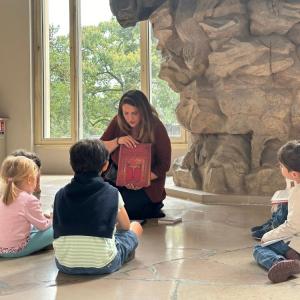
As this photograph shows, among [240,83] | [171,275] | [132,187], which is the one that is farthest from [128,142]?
[240,83]

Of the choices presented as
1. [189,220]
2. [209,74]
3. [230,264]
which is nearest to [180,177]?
[209,74]

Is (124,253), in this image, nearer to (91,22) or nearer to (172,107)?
(172,107)

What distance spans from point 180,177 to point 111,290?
10.7 ft

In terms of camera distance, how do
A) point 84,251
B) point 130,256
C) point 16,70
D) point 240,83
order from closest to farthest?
1. point 84,251
2. point 130,256
3. point 240,83
4. point 16,70

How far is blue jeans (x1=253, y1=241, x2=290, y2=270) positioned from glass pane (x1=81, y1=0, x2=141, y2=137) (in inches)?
255

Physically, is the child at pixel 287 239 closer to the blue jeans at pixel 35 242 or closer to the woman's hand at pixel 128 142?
the blue jeans at pixel 35 242

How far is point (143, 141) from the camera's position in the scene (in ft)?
12.4

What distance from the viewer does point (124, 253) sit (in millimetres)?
2576

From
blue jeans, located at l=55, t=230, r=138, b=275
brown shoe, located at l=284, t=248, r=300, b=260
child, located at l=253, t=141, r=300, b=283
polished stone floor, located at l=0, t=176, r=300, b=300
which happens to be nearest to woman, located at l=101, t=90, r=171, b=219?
polished stone floor, located at l=0, t=176, r=300, b=300

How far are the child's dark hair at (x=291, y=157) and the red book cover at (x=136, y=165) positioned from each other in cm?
134

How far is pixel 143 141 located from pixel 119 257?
141cm

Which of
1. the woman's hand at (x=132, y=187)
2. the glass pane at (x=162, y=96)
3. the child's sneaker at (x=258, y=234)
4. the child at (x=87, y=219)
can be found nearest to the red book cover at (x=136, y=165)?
the woman's hand at (x=132, y=187)

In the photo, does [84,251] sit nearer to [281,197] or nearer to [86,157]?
[86,157]

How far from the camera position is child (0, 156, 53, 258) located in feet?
8.91
